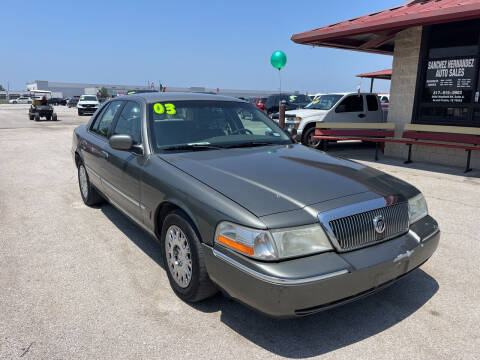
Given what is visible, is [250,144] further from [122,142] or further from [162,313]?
[162,313]

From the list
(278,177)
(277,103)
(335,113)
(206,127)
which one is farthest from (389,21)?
(277,103)

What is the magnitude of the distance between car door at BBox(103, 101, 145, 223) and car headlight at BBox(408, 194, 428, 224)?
227cm

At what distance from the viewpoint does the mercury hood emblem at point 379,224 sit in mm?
2641

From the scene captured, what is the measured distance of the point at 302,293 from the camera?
226 cm

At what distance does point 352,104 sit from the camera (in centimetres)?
1213

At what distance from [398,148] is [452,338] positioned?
866 cm

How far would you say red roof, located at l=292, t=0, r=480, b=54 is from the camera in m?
7.90

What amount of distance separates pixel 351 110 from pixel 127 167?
972 centimetres

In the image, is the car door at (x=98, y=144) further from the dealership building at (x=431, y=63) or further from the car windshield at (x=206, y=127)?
the dealership building at (x=431, y=63)

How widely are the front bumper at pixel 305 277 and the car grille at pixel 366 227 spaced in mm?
57

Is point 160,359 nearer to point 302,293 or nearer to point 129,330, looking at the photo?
point 129,330

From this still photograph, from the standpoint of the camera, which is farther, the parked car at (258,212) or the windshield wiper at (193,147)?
the windshield wiper at (193,147)

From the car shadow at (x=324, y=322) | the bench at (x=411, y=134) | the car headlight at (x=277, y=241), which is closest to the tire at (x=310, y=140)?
the bench at (x=411, y=134)

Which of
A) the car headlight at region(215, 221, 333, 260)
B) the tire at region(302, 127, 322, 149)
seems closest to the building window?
the tire at region(302, 127, 322, 149)
